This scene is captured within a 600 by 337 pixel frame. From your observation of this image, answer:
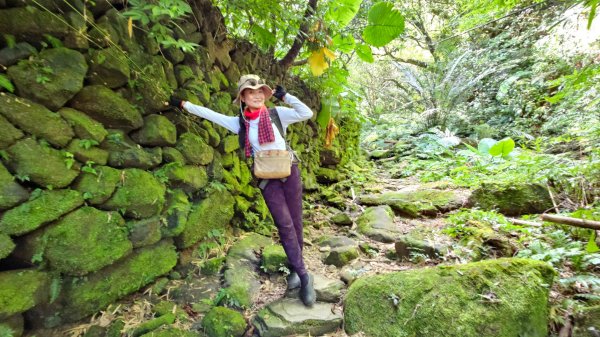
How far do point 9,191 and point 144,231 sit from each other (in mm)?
746

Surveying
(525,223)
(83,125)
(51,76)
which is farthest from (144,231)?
(525,223)

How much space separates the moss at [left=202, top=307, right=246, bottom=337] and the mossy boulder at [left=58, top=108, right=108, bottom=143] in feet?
4.44

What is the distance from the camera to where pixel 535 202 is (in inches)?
128

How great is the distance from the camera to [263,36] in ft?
11.4

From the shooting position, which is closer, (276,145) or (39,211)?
(39,211)

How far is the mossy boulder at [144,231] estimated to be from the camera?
6.68 ft

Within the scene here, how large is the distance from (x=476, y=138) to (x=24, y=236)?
8.63 metres

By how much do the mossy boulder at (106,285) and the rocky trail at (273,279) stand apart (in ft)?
0.21

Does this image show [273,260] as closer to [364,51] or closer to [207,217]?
[207,217]

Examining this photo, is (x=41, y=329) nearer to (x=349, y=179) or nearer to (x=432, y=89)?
(x=349, y=179)

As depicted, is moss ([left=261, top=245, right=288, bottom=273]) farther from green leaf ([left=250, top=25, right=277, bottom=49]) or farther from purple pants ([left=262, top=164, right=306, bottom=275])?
green leaf ([left=250, top=25, right=277, bottom=49])

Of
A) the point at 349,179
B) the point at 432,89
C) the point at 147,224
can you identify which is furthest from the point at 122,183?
the point at 432,89

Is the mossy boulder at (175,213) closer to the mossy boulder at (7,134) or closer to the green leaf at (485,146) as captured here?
the mossy boulder at (7,134)

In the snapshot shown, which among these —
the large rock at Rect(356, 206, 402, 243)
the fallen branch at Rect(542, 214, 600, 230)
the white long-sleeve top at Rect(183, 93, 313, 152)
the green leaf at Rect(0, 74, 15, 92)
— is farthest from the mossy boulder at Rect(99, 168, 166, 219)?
the fallen branch at Rect(542, 214, 600, 230)
